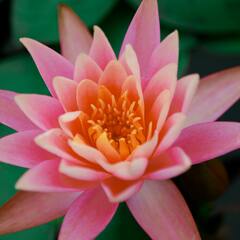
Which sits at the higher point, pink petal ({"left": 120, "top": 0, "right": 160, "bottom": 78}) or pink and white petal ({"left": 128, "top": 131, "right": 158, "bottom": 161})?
pink petal ({"left": 120, "top": 0, "right": 160, "bottom": 78})

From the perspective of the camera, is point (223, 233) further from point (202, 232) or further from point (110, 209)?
point (110, 209)

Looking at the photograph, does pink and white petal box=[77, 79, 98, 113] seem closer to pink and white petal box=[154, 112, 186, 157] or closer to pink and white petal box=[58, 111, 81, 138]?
pink and white petal box=[58, 111, 81, 138]

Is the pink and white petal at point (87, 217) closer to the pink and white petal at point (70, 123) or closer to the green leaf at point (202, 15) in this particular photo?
the pink and white petal at point (70, 123)

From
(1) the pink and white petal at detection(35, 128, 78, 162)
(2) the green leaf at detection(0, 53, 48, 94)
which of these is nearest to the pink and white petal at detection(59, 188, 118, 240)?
(1) the pink and white petal at detection(35, 128, 78, 162)

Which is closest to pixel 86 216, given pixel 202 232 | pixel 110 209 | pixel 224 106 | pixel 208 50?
pixel 110 209

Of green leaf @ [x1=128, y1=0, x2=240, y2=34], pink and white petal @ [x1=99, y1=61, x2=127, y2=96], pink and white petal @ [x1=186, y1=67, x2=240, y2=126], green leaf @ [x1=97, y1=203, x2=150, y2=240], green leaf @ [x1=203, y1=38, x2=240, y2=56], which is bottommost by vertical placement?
green leaf @ [x1=97, y1=203, x2=150, y2=240]

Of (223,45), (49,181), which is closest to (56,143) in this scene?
(49,181)

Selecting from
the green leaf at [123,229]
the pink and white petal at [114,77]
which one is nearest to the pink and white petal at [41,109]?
the pink and white petal at [114,77]
